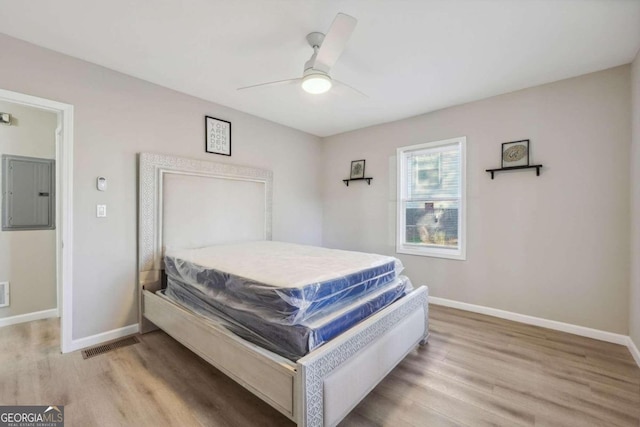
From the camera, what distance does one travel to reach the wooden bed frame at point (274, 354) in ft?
4.49

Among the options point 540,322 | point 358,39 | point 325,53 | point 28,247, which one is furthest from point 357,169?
point 28,247

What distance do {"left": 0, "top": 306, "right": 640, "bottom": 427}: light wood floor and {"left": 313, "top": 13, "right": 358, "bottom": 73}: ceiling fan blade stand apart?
231 centimetres

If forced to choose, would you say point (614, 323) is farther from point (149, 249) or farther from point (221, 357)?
point (149, 249)

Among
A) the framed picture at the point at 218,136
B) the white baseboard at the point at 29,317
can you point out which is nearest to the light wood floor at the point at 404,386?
the white baseboard at the point at 29,317

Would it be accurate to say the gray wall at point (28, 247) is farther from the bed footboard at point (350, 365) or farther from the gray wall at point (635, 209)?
the gray wall at point (635, 209)

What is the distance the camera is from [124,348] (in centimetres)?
243

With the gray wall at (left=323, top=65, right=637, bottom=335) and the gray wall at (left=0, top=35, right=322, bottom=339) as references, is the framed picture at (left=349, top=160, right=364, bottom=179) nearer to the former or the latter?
the gray wall at (left=323, top=65, right=637, bottom=335)

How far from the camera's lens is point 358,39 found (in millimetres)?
2107

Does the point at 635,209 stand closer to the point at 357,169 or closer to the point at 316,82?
the point at 316,82

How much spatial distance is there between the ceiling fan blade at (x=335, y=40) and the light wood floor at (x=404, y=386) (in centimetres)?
231

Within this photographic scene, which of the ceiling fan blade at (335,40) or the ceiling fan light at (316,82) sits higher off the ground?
the ceiling fan blade at (335,40)

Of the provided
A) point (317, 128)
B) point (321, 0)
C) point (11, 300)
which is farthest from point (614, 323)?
point (11, 300)

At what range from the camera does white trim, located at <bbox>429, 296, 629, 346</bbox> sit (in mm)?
2525

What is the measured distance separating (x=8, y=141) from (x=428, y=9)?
417 cm
